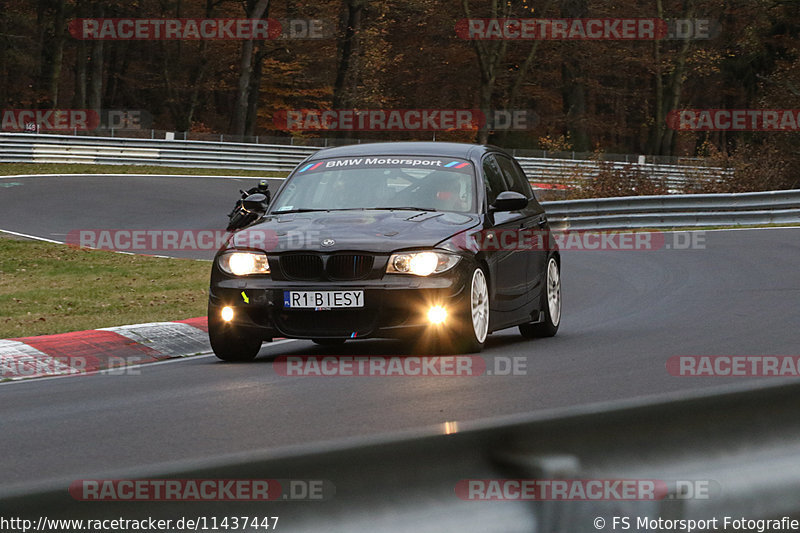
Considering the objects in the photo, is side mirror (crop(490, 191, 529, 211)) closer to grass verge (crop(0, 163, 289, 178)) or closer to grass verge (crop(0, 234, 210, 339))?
grass verge (crop(0, 234, 210, 339))

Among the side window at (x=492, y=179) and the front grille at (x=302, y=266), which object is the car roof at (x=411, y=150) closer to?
the side window at (x=492, y=179)

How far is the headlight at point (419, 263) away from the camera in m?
9.07

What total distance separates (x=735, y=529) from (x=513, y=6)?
5974cm

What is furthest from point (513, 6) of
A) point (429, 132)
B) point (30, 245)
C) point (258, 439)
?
point (258, 439)

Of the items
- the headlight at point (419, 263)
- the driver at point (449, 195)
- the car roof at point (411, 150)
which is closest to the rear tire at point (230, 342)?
the headlight at point (419, 263)

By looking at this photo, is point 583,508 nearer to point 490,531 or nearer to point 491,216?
point 490,531

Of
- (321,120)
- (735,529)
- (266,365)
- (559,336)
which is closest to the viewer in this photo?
(735,529)

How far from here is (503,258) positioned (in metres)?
10.3

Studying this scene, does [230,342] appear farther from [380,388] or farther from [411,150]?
[411,150]

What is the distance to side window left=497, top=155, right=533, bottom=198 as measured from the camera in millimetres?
11781

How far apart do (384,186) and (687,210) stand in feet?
52.6

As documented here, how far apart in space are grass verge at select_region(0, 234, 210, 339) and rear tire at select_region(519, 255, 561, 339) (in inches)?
142

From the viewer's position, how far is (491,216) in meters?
10.4

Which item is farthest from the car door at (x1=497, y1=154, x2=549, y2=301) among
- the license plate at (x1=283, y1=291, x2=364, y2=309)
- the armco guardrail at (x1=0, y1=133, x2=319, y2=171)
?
the armco guardrail at (x1=0, y1=133, x2=319, y2=171)
